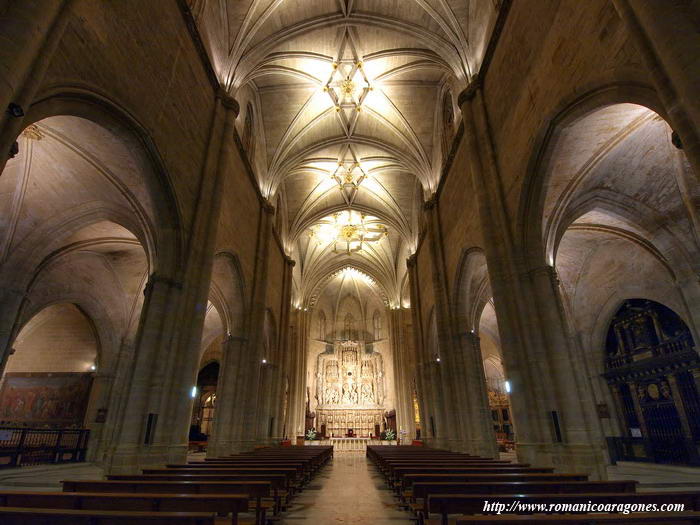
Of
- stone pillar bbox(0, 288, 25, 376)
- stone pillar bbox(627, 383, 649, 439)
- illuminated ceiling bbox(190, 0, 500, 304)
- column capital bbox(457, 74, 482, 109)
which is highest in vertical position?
illuminated ceiling bbox(190, 0, 500, 304)

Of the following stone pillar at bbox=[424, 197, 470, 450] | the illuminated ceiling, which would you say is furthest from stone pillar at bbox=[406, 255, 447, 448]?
the illuminated ceiling

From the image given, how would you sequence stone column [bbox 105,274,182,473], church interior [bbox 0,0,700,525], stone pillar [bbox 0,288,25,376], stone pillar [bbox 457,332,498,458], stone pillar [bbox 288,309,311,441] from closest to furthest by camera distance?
church interior [bbox 0,0,700,525]
stone column [bbox 105,274,182,473]
stone pillar [bbox 0,288,25,376]
stone pillar [bbox 457,332,498,458]
stone pillar [bbox 288,309,311,441]

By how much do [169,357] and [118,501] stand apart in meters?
5.44

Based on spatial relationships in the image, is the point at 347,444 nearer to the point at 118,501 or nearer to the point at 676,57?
the point at 118,501

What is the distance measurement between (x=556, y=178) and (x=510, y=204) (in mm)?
1137

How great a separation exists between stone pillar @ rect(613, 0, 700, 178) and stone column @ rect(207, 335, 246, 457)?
1374 cm

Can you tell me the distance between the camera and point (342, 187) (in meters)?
23.5

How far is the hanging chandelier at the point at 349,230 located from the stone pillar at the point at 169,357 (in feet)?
59.5

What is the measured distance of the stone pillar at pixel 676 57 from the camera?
3863 mm

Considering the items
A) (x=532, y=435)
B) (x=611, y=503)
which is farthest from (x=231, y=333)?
(x=611, y=503)

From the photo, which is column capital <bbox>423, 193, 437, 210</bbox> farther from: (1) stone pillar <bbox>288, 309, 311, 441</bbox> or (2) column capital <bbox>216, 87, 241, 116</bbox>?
(1) stone pillar <bbox>288, 309, 311, 441</bbox>

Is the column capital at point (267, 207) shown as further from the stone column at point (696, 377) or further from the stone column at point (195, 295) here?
the stone column at point (696, 377)

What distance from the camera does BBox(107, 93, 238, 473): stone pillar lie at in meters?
7.48

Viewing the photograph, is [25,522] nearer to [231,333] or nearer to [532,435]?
[532,435]
